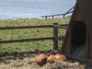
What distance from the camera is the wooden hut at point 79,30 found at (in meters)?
8.98

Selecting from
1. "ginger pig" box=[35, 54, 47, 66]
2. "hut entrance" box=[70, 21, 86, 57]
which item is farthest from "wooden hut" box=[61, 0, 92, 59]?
"ginger pig" box=[35, 54, 47, 66]

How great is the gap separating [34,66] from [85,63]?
1.51m

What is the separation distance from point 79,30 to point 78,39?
1.01 ft

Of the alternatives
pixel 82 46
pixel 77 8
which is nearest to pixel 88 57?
pixel 82 46

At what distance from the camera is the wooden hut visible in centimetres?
898

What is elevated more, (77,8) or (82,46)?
(77,8)

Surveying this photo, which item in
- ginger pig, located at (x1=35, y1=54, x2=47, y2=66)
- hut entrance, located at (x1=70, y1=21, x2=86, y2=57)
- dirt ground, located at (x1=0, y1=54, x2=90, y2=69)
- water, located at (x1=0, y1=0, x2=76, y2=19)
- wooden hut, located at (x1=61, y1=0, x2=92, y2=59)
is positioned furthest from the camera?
water, located at (x1=0, y1=0, x2=76, y2=19)

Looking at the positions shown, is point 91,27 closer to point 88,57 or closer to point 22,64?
point 88,57

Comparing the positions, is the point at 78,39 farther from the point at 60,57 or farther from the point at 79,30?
the point at 60,57

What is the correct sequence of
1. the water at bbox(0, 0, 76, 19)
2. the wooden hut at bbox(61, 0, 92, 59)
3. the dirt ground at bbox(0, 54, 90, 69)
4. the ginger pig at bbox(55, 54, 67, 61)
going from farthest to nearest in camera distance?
the water at bbox(0, 0, 76, 19)
the ginger pig at bbox(55, 54, 67, 61)
the wooden hut at bbox(61, 0, 92, 59)
the dirt ground at bbox(0, 54, 90, 69)

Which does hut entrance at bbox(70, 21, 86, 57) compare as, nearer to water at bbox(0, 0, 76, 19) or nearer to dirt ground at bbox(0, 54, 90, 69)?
dirt ground at bbox(0, 54, 90, 69)

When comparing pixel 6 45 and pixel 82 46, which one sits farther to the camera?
pixel 6 45

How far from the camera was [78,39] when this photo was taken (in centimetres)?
1020

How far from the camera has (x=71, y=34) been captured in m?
9.78
